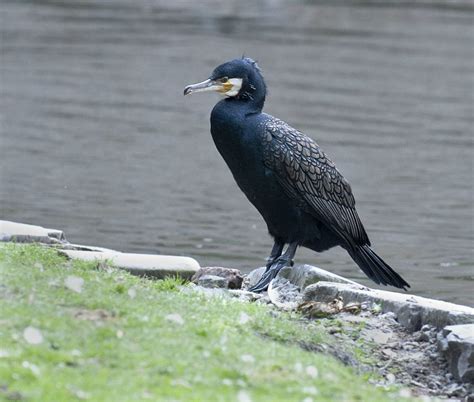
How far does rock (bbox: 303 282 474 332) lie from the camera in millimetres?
8219

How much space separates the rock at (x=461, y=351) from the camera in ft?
24.6

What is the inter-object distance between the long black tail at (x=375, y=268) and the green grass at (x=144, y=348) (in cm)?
226

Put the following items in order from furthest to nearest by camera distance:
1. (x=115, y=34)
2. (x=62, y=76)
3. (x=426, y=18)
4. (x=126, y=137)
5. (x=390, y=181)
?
(x=426, y=18), (x=115, y=34), (x=62, y=76), (x=126, y=137), (x=390, y=181)

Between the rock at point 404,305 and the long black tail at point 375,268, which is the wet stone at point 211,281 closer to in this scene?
the rock at point 404,305

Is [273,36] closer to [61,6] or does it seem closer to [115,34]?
[115,34]

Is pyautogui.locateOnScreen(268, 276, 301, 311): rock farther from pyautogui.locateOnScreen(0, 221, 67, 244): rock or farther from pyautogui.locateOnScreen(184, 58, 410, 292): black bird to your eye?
pyautogui.locateOnScreen(0, 221, 67, 244): rock

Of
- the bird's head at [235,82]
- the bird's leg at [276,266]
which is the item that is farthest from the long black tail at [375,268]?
the bird's head at [235,82]

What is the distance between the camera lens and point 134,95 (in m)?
23.2

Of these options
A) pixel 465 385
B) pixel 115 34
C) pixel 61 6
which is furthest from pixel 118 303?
pixel 61 6

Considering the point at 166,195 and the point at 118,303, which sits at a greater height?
the point at 118,303

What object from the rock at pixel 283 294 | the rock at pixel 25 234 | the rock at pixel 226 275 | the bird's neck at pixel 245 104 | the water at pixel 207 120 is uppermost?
the bird's neck at pixel 245 104

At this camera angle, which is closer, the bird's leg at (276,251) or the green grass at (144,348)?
the green grass at (144,348)

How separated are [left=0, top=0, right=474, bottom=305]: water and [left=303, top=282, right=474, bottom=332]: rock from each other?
3248 millimetres

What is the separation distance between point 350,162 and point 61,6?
1640 centimetres
